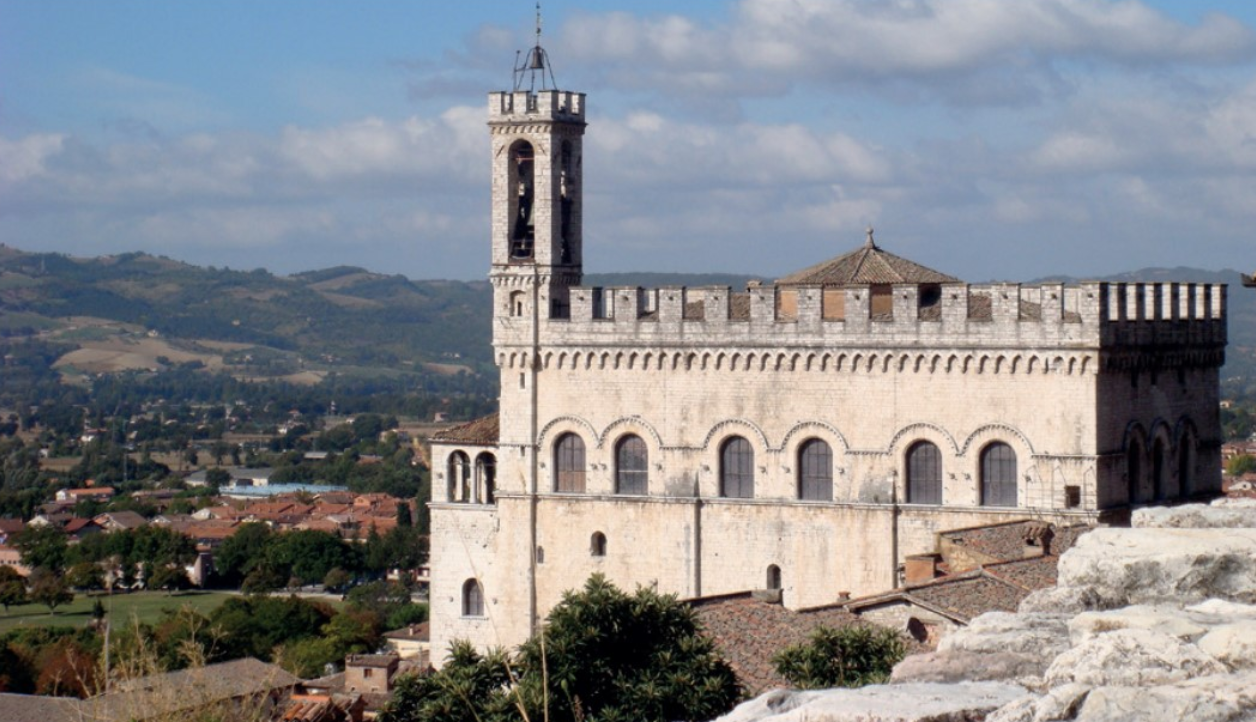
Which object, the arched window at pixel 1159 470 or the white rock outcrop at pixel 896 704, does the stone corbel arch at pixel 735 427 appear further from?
the white rock outcrop at pixel 896 704

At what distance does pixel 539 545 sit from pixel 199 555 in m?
76.5

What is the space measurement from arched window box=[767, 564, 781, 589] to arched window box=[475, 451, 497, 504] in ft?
20.6

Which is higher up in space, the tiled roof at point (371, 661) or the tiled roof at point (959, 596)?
the tiled roof at point (959, 596)

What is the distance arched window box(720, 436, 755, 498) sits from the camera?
40.0 metres

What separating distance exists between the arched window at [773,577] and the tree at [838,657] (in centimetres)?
1330

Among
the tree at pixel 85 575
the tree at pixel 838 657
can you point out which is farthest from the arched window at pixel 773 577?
the tree at pixel 85 575

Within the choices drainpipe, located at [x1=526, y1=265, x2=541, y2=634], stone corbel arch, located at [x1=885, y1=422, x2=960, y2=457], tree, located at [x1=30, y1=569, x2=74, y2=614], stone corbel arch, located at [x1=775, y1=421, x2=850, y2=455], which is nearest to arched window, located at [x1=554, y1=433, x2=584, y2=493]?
drainpipe, located at [x1=526, y1=265, x2=541, y2=634]

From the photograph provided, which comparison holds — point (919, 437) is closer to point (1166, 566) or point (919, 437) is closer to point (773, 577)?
point (773, 577)

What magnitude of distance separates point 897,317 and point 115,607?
229ft

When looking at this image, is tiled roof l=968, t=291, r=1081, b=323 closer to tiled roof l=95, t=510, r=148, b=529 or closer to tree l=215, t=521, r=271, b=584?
tree l=215, t=521, r=271, b=584

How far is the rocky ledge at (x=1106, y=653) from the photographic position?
12398mm

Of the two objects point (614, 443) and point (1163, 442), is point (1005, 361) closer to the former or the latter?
point (1163, 442)

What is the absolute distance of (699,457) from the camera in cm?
4031

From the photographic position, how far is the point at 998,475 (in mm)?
37875
